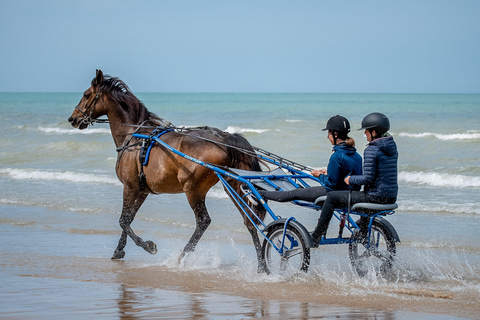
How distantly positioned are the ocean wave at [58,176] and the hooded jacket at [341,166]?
9.39 metres

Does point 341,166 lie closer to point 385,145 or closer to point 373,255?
point 385,145

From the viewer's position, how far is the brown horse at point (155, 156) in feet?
22.5

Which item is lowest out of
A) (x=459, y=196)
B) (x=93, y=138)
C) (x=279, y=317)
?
(x=279, y=317)

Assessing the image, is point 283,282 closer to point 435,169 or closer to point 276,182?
point 276,182

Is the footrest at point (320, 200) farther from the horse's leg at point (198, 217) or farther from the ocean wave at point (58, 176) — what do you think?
the ocean wave at point (58, 176)

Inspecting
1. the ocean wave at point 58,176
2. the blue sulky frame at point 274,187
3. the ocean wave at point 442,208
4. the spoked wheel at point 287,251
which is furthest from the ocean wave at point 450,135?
the spoked wheel at point 287,251

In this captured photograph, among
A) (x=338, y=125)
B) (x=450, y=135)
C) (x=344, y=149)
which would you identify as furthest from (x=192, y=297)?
(x=450, y=135)

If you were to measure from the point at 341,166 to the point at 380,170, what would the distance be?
1.17ft

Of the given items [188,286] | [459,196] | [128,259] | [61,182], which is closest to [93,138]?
[61,182]

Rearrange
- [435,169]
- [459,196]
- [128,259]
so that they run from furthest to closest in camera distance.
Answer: [435,169], [459,196], [128,259]

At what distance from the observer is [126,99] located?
7652 millimetres

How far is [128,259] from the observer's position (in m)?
7.34

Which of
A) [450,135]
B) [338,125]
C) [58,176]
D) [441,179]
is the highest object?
[450,135]

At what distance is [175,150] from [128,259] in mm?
1579
